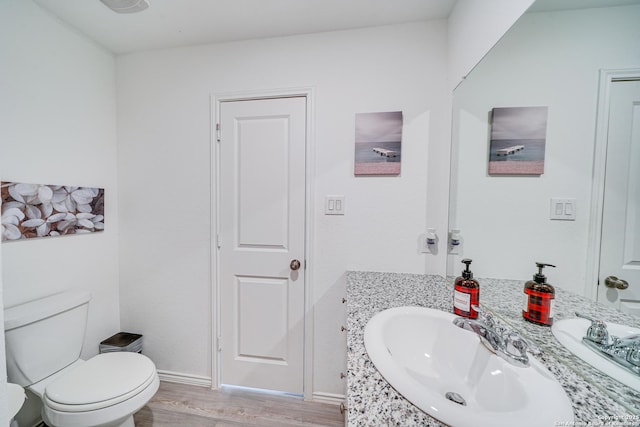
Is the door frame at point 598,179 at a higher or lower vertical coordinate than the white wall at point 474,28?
lower

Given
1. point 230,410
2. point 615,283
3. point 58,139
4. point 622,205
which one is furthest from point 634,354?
point 58,139

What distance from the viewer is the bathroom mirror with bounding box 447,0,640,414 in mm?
570

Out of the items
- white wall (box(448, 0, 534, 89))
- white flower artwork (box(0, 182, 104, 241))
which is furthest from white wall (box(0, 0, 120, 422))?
white wall (box(448, 0, 534, 89))

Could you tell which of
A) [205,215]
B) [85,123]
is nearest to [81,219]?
[85,123]

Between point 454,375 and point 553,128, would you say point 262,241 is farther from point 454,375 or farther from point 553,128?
point 553,128

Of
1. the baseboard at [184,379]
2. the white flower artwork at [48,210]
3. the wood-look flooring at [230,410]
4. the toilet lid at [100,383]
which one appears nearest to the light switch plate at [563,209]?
the wood-look flooring at [230,410]

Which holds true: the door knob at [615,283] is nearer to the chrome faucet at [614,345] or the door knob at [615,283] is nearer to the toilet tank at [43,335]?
the chrome faucet at [614,345]

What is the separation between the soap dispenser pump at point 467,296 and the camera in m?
0.89

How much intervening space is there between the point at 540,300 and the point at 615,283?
0.69ft

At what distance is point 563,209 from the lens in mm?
682

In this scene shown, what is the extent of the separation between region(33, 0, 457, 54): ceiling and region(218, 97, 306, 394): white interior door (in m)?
0.43

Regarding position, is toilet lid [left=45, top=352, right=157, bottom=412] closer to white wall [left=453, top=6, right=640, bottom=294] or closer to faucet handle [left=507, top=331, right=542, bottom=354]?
faucet handle [left=507, top=331, right=542, bottom=354]

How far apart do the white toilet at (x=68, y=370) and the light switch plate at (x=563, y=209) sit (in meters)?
1.88

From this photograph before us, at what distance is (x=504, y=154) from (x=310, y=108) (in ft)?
3.62
